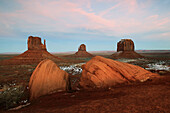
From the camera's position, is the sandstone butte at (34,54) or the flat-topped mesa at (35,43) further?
the flat-topped mesa at (35,43)

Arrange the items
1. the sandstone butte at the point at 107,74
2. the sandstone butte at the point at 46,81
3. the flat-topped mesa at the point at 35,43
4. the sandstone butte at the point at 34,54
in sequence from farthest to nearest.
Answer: the flat-topped mesa at the point at 35,43 < the sandstone butte at the point at 34,54 < the sandstone butte at the point at 107,74 < the sandstone butte at the point at 46,81

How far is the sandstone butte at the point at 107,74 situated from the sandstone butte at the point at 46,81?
1.50m

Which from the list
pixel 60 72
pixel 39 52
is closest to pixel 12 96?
pixel 60 72

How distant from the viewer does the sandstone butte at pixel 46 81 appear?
6.22 m

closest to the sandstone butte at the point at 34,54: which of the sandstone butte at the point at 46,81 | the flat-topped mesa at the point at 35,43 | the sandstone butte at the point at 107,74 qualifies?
the flat-topped mesa at the point at 35,43

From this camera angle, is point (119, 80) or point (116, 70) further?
point (116, 70)

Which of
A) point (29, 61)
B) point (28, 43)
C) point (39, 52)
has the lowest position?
point (29, 61)

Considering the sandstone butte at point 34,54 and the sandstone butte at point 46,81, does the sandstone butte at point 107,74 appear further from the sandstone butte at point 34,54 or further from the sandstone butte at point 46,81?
the sandstone butte at point 34,54

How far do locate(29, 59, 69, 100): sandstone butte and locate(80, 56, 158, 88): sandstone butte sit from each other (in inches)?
59.1

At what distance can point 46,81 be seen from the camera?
21.4ft

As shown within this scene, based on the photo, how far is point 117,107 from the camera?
126 inches

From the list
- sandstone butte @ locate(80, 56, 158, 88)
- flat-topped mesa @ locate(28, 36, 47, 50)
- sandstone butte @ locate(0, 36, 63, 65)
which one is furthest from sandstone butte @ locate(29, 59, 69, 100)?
flat-topped mesa @ locate(28, 36, 47, 50)

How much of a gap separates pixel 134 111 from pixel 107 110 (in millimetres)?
763

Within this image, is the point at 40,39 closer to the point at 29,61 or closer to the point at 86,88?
the point at 29,61
